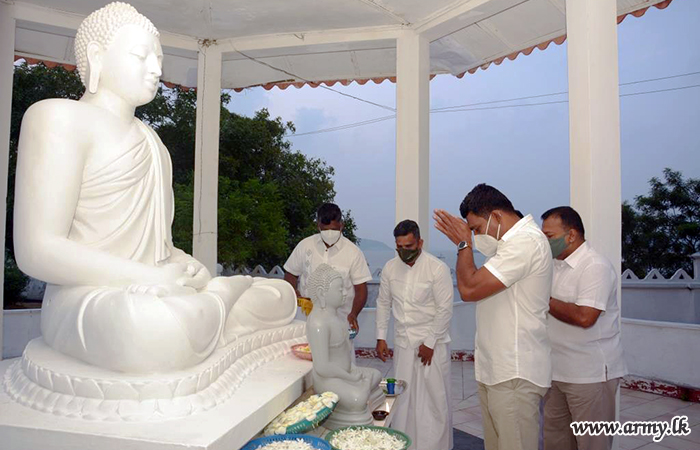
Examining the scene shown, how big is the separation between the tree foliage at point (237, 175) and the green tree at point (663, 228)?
31.0 feet

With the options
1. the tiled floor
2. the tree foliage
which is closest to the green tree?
the tree foliage

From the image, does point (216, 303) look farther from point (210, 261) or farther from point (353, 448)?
point (210, 261)

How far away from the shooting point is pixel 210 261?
5.93 meters

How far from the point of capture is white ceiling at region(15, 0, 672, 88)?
5.04 m

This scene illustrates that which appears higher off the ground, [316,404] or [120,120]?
[120,120]

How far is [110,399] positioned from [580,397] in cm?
256

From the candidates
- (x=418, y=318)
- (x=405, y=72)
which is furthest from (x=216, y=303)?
(x=405, y=72)

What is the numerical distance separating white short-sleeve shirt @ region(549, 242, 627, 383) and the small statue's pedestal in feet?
6.24

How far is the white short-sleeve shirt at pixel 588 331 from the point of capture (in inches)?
124

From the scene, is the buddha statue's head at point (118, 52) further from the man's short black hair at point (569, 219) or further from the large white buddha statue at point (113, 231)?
the man's short black hair at point (569, 219)

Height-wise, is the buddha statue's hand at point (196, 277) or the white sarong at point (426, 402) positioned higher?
the buddha statue's hand at point (196, 277)

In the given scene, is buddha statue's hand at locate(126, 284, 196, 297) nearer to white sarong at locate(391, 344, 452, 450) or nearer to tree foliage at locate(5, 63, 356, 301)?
white sarong at locate(391, 344, 452, 450)

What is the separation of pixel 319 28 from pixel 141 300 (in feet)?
14.0

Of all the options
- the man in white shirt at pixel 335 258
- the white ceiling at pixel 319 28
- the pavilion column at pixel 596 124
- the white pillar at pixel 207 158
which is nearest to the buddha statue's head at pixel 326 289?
the man in white shirt at pixel 335 258
